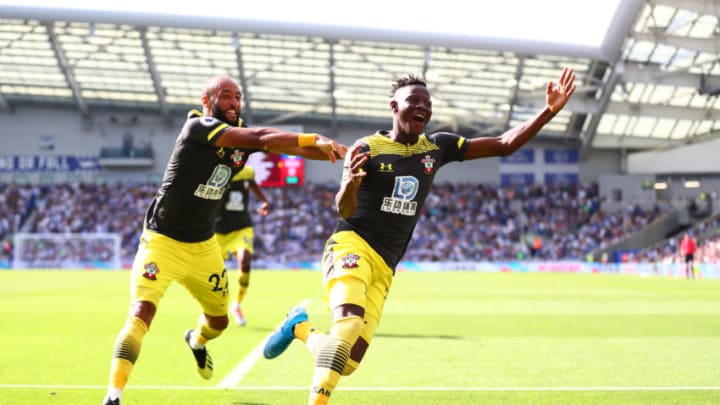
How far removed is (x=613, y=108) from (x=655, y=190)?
978cm

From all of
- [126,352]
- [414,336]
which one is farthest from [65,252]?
[126,352]

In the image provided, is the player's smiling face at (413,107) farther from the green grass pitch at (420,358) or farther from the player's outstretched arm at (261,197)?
the player's outstretched arm at (261,197)

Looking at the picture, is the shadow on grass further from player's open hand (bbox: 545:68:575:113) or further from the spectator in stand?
the spectator in stand

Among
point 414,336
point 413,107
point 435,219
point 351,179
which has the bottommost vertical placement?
point 351,179

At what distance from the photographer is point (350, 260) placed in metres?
5.31

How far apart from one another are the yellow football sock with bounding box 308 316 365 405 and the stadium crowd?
44.7 m

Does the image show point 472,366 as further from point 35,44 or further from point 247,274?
point 35,44

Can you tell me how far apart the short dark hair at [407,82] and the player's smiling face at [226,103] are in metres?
1.27

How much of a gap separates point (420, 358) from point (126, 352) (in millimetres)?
3939

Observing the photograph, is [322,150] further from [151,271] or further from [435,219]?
[435,219]

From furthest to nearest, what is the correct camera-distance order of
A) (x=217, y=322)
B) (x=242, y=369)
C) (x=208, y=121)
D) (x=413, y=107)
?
(x=242, y=369) → (x=217, y=322) → (x=208, y=121) → (x=413, y=107)

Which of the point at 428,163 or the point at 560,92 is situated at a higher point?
the point at 560,92

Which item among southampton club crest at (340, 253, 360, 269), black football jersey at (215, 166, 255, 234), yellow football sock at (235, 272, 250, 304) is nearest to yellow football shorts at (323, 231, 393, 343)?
southampton club crest at (340, 253, 360, 269)

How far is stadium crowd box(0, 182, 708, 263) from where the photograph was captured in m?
51.4
